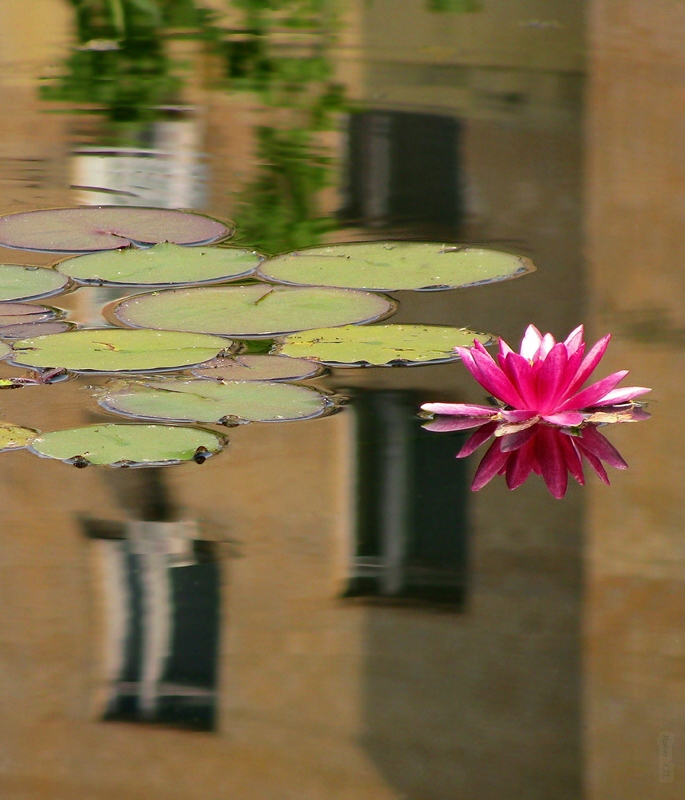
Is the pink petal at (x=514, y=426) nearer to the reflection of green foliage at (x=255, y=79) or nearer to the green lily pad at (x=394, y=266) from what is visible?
the green lily pad at (x=394, y=266)

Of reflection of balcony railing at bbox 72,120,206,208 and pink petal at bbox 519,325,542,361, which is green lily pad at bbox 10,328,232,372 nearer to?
pink petal at bbox 519,325,542,361

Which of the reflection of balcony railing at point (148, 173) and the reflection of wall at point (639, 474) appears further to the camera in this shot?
the reflection of balcony railing at point (148, 173)

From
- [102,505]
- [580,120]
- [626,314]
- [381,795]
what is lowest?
[381,795]

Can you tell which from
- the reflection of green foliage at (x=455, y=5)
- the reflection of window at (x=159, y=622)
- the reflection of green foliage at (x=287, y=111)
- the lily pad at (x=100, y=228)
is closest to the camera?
the reflection of window at (x=159, y=622)

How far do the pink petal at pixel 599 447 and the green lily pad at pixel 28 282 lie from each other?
1.22 metres

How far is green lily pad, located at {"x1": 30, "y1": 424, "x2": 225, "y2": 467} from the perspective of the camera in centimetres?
189

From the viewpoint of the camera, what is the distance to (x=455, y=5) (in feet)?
21.7

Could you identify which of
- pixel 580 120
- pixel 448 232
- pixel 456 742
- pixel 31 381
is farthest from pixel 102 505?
pixel 580 120

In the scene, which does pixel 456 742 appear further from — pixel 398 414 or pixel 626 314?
pixel 626 314

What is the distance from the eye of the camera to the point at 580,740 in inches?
52.2

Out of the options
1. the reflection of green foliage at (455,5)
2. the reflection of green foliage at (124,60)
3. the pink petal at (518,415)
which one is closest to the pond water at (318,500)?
the pink petal at (518,415)

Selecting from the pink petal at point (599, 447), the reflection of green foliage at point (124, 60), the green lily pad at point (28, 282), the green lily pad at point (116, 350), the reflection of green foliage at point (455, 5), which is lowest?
the pink petal at point (599, 447)

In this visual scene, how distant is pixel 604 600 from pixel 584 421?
503 millimetres

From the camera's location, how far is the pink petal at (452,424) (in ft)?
6.57
